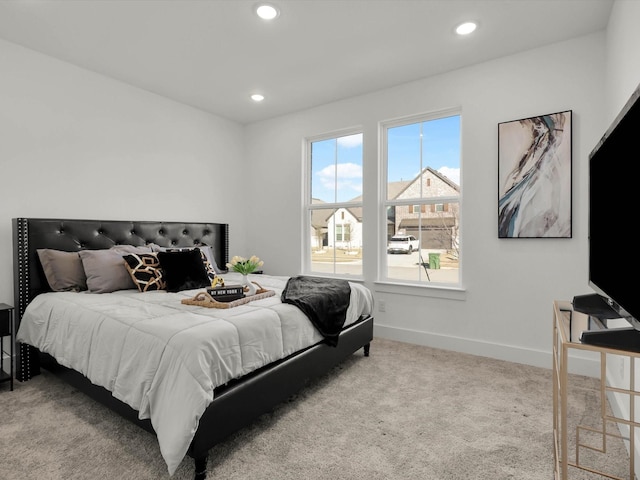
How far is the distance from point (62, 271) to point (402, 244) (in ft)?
10.1

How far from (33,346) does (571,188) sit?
168 inches

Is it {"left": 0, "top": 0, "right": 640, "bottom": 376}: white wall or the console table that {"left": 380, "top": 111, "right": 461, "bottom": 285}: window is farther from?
the console table

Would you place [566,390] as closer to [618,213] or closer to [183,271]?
[618,213]

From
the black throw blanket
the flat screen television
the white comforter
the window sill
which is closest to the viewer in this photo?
the flat screen television

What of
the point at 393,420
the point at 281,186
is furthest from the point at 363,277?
the point at 393,420

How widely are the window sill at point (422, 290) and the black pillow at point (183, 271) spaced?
180cm

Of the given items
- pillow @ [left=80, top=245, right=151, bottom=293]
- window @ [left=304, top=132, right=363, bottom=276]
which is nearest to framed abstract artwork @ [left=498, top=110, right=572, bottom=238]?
window @ [left=304, top=132, right=363, bottom=276]

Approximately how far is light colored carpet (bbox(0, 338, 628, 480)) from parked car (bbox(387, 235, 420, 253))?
1.37m

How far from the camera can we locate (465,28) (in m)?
2.64

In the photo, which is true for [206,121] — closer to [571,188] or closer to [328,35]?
[328,35]

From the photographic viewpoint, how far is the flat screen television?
103cm

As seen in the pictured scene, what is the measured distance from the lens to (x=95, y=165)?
3.36m

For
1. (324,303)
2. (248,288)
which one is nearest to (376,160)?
(324,303)

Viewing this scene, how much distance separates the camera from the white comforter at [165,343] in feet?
5.03
